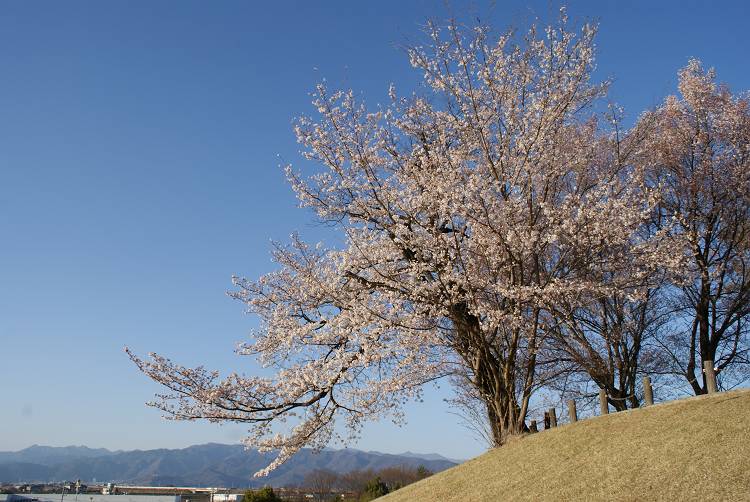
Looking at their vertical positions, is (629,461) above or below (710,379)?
below

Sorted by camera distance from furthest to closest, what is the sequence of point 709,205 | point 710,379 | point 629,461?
point 709,205 < point 710,379 < point 629,461

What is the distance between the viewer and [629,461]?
38.7ft

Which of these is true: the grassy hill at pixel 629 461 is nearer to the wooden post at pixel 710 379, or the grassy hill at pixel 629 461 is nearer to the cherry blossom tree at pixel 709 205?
the wooden post at pixel 710 379

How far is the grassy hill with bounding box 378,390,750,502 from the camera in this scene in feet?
33.3

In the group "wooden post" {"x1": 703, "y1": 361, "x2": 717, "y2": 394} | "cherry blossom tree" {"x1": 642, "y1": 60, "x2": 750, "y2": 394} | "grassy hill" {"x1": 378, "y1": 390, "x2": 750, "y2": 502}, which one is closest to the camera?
"grassy hill" {"x1": 378, "y1": 390, "x2": 750, "y2": 502}

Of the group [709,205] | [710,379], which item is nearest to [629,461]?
[710,379]

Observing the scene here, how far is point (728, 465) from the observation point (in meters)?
10.2

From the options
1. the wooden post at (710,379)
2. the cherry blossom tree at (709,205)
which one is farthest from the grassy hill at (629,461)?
the cherry blossom tree at (709,205)

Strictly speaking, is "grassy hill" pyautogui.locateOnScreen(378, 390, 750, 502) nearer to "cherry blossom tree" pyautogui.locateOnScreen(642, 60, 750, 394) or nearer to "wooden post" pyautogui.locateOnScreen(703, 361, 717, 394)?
"wooden post" pyautogui.locateOnScreen(703, 361, 717, 394)

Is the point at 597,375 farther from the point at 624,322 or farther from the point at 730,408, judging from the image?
the point at 730,408

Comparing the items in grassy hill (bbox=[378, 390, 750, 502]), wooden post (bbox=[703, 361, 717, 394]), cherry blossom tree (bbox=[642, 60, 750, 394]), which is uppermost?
cherry blossom tree (bbox=[642, 60, 750, 394])

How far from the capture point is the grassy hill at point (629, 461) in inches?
400

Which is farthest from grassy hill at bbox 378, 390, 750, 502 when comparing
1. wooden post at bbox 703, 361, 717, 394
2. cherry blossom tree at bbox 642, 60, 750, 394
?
cherry blossom tree at bbox 642, 60, 750, 394

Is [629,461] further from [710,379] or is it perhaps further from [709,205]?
[709,205]
